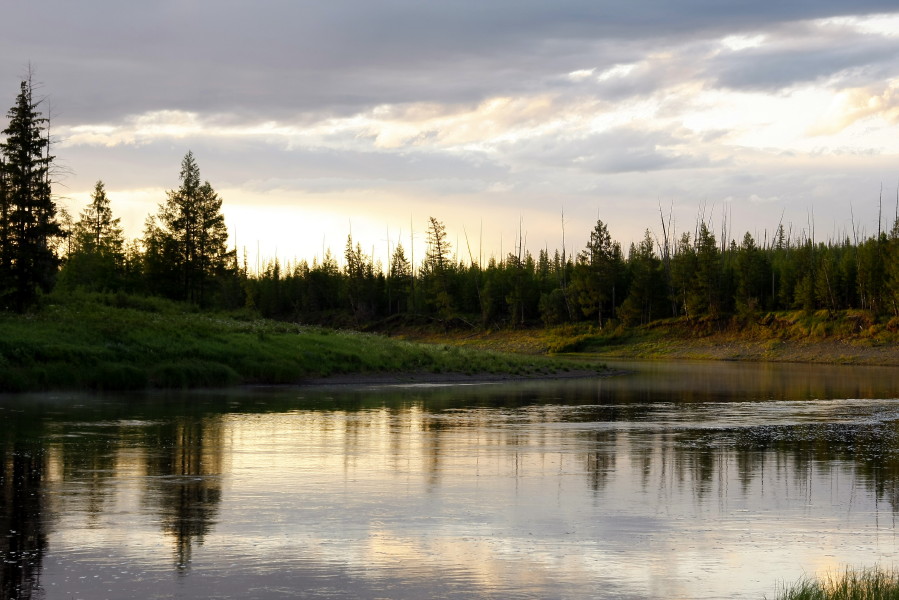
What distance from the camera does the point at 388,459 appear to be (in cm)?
2333

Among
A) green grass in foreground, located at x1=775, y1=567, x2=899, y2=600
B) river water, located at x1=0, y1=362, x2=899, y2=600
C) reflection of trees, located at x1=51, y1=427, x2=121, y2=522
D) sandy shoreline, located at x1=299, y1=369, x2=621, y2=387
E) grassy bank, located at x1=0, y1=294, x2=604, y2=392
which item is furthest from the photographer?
sandy shoreline, located at x1=299, y1=369, x2=621, y2=387

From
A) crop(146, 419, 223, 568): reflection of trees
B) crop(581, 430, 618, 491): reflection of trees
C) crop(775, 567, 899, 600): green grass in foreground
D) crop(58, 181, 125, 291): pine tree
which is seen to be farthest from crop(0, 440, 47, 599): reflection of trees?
crop(58, 181, 125, 291): pine tree

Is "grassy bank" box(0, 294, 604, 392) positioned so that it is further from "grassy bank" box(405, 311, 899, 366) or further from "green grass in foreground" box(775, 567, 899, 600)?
"grassy bank" box(405, 311, 899, 366)

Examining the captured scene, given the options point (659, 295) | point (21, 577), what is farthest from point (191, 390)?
point (659, 295)

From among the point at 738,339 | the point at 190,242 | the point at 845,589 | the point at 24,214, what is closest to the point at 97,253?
the point at 190,242

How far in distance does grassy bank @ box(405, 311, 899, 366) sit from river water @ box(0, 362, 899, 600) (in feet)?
249

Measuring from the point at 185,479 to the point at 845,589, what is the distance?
43.1 ft

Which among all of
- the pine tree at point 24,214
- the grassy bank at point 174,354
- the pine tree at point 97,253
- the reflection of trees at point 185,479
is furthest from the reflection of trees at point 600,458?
the pine tree at point 97,253

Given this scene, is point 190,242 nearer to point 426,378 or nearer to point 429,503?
point 426,378

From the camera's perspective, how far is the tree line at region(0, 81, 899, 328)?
59.5 m

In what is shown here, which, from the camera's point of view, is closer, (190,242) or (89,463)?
(89,463)

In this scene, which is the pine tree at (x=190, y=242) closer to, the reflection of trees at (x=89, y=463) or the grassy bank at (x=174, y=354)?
the grassy bank at (x=174, y=354)

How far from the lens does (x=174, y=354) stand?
1943 inches

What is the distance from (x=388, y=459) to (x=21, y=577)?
12.1 metres
